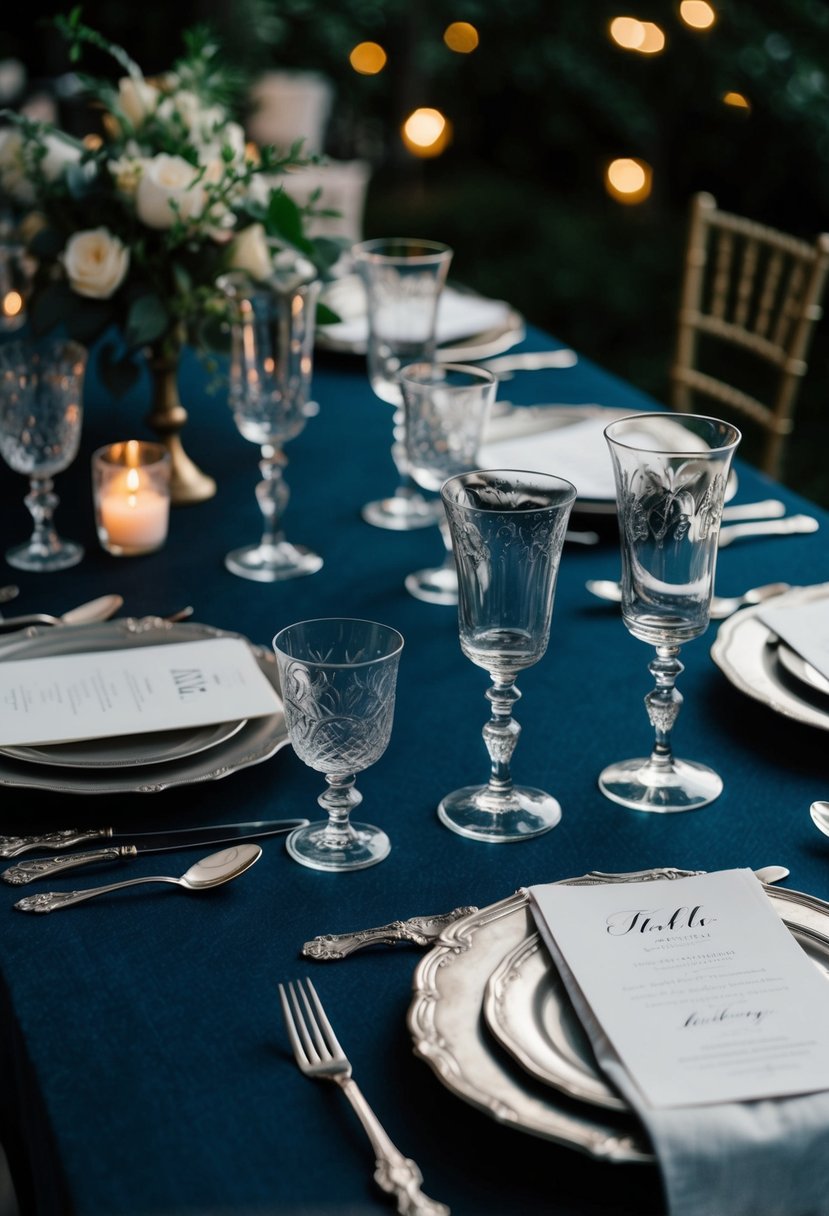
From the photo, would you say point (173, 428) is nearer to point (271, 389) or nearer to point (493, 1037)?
point (271, 389)

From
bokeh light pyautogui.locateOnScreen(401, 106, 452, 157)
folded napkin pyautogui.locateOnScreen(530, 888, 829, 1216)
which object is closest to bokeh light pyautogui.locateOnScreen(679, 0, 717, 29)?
bokeh light pyautogui.locateOnScreen(401, 106, 452, 157)

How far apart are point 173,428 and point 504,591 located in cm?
81

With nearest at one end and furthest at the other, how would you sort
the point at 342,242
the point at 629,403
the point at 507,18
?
the point at 342,242 → the point at 629,403 → the point at 507,18

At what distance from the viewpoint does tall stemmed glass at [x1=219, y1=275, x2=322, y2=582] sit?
151cm

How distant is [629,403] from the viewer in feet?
6.60

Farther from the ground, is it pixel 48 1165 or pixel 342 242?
pixel 342 242

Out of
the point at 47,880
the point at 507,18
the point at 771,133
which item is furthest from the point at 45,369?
the point at 507,18

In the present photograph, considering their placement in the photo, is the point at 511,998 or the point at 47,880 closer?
the point at 511,998

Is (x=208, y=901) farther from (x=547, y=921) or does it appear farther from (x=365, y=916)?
(x=547, y=921)

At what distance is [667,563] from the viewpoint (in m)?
1.05

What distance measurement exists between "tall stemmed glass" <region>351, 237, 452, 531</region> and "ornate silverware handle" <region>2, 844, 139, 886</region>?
28.4 inches

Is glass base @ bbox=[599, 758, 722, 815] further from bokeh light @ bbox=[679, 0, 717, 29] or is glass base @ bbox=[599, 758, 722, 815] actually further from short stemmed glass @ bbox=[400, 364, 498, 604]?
bokeh light @ bbox=[679, 0, 717, 29]

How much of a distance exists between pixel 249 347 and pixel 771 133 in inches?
171

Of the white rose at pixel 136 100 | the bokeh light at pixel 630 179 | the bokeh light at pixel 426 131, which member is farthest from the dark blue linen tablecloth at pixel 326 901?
the bokeh light at pixel 426 131
